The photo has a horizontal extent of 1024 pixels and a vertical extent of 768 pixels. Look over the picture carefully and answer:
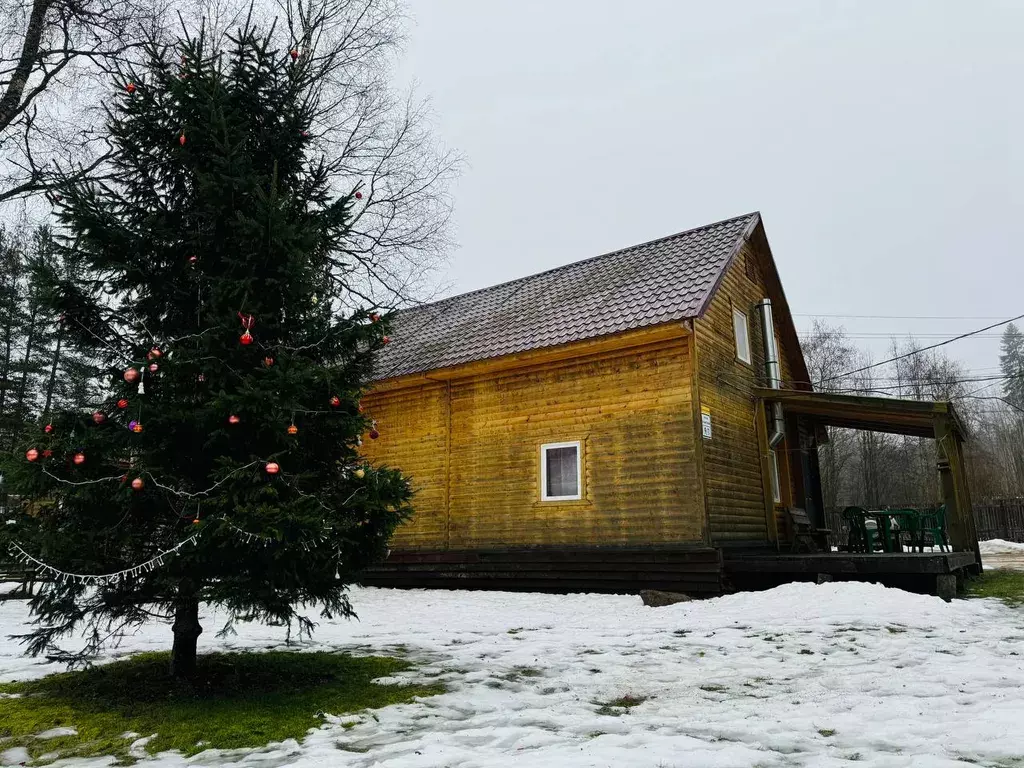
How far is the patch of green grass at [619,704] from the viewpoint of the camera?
4344 mm

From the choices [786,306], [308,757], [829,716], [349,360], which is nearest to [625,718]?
[829,716]

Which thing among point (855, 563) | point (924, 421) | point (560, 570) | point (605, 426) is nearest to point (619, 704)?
point (855, 563)

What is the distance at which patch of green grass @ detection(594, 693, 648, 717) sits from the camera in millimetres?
4344

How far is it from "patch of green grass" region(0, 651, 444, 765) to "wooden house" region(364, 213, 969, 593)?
545cm

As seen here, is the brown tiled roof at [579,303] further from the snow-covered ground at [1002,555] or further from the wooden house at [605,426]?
the snow-covered ground at [1002,555]

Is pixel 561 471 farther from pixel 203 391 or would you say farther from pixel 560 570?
pixel 203 391

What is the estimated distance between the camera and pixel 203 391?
4.82m

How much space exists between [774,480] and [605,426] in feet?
15.3

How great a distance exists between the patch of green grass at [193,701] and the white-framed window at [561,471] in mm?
5679

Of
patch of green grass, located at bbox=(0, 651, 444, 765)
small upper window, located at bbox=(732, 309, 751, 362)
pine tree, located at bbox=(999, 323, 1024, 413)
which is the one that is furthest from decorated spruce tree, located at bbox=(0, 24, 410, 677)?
pine tree, located at bbox=(999, 323, 1024, 413)

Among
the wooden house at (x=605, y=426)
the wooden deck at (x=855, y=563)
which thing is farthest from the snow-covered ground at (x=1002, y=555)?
the wooden deck at (x=855, y=563)

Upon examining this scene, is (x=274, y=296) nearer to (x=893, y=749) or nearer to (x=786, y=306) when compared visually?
(x=893, y=749)

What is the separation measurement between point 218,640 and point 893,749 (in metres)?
6.22

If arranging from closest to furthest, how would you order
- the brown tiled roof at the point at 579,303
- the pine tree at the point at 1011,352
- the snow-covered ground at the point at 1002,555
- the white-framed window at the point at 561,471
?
the brown tiled roof at the point at 579,303 < the white-framed window at the point at 561,471 < the snow-covered ground at the point at 1002,555 < the pine tree at the point at 1011,352
